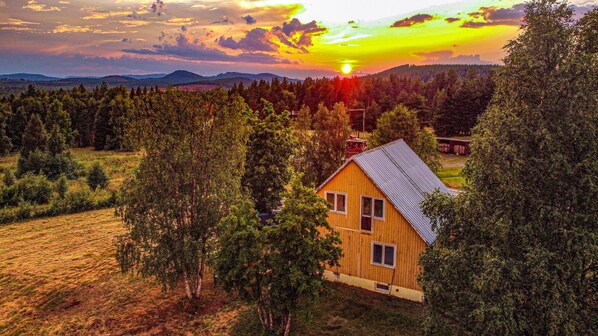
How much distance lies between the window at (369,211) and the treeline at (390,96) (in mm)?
67265

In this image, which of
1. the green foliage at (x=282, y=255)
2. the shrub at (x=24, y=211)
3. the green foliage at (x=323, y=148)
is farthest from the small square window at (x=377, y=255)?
the shrub at (x=24, y=211)

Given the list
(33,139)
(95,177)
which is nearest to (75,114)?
(33,139)

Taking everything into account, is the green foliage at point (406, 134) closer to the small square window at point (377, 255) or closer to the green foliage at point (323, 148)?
the green foliage at point (323, 148)

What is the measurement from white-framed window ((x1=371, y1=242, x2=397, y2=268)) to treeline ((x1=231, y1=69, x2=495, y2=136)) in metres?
68.3

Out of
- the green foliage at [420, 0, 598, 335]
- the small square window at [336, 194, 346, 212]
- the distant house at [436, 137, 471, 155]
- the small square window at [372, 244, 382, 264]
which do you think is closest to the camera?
the green foliage at [420, 0, 598, 335]

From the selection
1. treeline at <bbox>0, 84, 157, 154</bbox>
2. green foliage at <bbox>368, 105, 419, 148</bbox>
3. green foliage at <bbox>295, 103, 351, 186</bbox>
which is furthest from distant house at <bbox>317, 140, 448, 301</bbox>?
treeline at <bbox>0, 84, 157, 154</bbox>

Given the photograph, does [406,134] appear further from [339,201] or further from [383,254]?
[383,254]

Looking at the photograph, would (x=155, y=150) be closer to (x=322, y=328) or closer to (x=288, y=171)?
(x=322, y=328)

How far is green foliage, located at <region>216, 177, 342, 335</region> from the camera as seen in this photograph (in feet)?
50.7

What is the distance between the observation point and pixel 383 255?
2183 centimetres

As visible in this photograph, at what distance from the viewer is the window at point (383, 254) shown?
21672 mm

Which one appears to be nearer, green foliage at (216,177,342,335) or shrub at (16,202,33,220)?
green foliage at (216,177,342,335)

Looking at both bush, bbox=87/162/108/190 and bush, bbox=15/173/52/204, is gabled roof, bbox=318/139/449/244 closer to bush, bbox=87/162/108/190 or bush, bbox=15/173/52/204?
bush, bbox=87/162/108/190

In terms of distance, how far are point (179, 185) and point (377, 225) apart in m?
11.6
